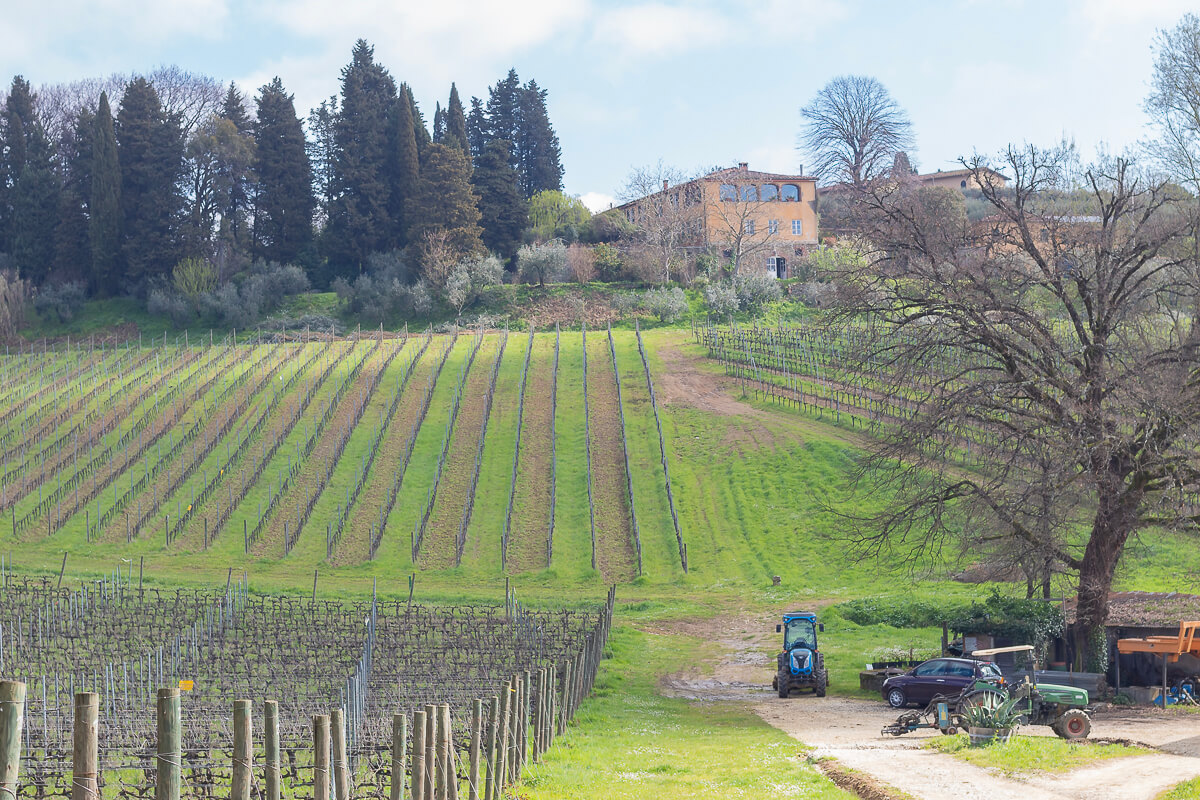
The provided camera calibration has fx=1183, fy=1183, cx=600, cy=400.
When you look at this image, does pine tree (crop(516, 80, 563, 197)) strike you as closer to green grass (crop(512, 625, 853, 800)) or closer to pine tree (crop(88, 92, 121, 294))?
pine tree (crop(88, 92, 121, 294))

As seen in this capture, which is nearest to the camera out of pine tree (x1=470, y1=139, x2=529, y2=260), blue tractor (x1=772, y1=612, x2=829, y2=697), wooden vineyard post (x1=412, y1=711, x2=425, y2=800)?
wooden vineyard post (x1=412, y1=711, x2=425, y2=800)

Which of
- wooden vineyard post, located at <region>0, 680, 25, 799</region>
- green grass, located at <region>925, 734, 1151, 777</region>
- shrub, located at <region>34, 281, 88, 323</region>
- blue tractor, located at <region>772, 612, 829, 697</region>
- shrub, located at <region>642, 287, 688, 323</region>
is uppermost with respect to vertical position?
shrub, located at <region>34, 281, 88, 323</region>

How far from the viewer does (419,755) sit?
11.1 meters

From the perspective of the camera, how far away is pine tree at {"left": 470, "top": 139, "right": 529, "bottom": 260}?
95.8 meters

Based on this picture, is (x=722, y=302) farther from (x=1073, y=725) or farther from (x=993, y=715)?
(x=993, y=715)

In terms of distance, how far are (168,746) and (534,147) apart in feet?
356

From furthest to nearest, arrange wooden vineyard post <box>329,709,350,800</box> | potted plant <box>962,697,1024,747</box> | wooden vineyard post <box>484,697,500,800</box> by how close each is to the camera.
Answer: potted plant <box>962,697,1024,747</box> < wooden vineyard post <box>484,697,500,800</box> < wooden vineyard post <box>329,709,350,800</box>

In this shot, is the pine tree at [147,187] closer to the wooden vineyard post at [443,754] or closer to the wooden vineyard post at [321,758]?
the wooden vineyard post at [443,754]

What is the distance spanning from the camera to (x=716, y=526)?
48656mm

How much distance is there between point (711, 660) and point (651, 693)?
227 inches

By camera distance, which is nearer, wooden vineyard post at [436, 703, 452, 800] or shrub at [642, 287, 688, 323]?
wooden vineyard post at [436, 703, 452, 800]

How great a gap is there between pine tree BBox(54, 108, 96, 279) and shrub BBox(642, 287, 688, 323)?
4334cm

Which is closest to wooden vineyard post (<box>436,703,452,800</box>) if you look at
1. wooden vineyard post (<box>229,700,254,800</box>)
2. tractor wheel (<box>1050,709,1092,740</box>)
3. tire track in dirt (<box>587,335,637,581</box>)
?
wooden vineyard post (<box>229,700,254,800</box>)

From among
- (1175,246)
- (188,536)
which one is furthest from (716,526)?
(1175,246)
